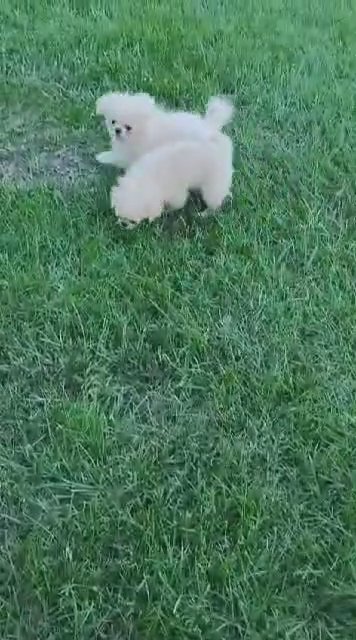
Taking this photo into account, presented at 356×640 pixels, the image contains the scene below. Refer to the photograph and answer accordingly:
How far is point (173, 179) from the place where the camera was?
1989mm

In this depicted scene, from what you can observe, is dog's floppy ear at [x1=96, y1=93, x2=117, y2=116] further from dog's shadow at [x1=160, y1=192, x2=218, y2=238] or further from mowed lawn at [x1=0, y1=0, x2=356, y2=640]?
dog's shadow at [x1=160, y1=192, x2=218, y2=238]

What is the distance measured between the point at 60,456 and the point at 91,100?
1268 millimetres

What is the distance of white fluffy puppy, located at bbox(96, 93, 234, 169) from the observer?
6.86ft

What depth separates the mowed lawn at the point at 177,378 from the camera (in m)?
1.31

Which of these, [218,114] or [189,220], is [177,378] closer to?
[189,220]

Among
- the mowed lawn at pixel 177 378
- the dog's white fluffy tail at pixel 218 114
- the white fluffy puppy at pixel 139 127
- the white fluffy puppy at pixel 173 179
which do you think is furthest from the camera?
the dog's white fluffy tail at pixel 218 114

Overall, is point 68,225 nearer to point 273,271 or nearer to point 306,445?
point 273,271

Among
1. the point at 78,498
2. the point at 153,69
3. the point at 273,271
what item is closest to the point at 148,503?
the point at 78,498

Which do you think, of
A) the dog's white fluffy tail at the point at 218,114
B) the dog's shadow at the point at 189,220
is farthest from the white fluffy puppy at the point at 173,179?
the dog's white fluffy tail at the point at 218,114

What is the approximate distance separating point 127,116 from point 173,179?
8.1 inches

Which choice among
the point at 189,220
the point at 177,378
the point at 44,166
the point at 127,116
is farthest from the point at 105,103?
the point at 177,378

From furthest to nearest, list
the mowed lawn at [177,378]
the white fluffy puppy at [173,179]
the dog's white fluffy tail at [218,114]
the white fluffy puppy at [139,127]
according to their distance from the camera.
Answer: the dog's white fluffy tail at [218,114]
the white fluffy puppy at [139,127]
the white fluffy puppy at [173,179]
the mowed lawn at [177,378]

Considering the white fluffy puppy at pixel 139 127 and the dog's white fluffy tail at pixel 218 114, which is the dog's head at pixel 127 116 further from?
the dog's white fluffy tail at pixel 218 114

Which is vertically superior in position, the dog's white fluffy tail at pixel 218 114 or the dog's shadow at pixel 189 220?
the dog's white fluffy tail at pixel 218 114
